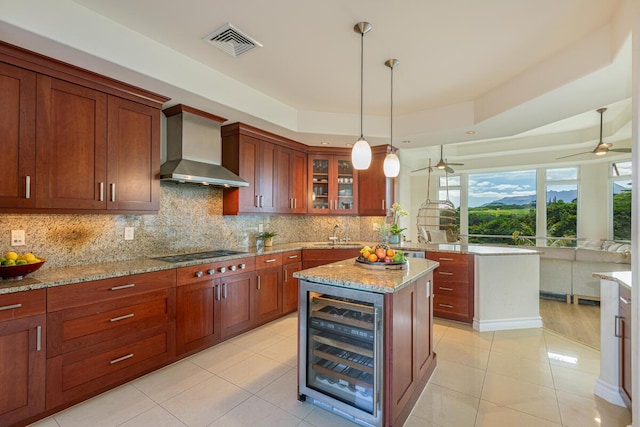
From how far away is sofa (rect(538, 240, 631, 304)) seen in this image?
4492mm

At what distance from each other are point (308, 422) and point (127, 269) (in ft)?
5.90

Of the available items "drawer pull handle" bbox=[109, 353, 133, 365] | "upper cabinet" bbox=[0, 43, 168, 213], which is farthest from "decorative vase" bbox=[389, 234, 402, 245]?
"drawer pull handle" bbox=[109, 353, 133, 365]

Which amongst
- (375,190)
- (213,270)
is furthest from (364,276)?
(375,190)

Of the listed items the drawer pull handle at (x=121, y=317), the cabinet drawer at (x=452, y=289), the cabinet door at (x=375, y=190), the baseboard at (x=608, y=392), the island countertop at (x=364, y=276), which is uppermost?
the cabinet door at (x=375, y=190)

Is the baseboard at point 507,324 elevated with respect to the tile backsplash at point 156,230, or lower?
lower

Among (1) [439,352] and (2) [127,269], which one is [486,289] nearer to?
(1) [439,352]

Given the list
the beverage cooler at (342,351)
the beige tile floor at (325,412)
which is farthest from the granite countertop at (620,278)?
the beverage cooler at (342,351)

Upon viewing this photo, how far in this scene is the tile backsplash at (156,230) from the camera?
2.36 m

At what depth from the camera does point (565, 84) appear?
95.4 inches

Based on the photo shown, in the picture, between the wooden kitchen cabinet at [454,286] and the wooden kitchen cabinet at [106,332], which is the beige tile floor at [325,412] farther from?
the wooden kitchen cabinet at [454,286]

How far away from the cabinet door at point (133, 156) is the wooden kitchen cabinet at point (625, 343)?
12.7 feet

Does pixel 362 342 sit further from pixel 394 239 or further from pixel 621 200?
pixel 621 200

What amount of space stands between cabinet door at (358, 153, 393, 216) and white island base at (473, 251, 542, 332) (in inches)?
62.5

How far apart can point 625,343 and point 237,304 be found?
3316 millimetres
